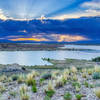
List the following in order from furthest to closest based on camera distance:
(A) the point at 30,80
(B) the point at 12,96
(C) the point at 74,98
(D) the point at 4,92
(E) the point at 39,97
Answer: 1. (A) the point at 30,80
2. (D) the point at 4,92
3. (B) the point at 12,96
4. (E) the point at 39,97
5. (C) the point at 74,98

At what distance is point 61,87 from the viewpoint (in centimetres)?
950

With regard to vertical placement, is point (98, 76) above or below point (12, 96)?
above

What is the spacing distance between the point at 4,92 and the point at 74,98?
440 centimetres

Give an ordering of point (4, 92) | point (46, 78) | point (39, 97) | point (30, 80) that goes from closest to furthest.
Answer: point (39, 97) → point (4, 92) → point (30, 80) → point (46, 78)

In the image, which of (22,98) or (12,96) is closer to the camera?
(22,98)

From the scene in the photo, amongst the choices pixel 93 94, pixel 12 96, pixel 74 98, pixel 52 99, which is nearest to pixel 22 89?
pixel 12 96

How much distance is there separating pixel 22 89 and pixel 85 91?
3102mm

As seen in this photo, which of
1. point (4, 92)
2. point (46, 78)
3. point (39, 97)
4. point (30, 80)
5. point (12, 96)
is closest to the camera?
point (39, 97)

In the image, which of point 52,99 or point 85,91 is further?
point 85,91

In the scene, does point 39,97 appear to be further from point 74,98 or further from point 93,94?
Result: point 93,94

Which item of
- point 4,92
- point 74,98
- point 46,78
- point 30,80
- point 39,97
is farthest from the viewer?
point 46,78

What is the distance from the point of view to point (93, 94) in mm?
7660

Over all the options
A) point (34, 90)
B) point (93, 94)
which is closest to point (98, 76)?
point (93, 94)

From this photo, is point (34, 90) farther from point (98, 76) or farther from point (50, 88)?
point (98, 76)
